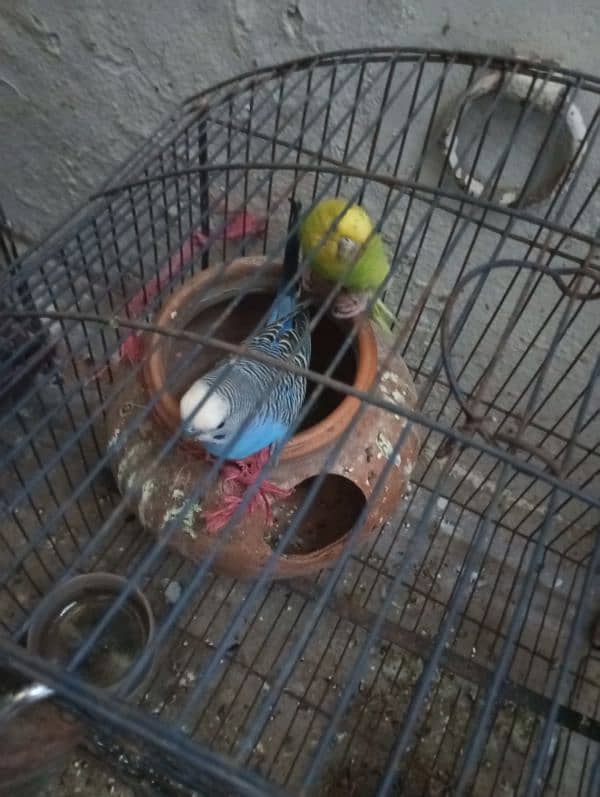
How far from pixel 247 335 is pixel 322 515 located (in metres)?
0.25

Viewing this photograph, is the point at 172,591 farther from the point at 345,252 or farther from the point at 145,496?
the point at 345,252

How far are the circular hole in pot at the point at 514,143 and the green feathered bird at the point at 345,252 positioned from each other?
0.14 metres

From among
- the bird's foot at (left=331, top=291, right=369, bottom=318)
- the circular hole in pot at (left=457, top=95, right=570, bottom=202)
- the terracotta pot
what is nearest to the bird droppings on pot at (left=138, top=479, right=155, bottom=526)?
the terracotta pot

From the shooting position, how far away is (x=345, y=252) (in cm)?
71

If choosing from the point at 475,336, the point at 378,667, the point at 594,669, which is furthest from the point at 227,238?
the point at 594,669

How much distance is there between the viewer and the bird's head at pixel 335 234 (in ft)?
2.33

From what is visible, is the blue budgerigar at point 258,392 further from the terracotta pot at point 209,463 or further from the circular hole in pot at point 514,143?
the circular hole in pot at point 514,143

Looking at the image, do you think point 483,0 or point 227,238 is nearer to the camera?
point 483,0

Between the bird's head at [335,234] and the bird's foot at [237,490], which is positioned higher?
the bird's head at [335,234]

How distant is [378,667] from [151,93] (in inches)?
34.6

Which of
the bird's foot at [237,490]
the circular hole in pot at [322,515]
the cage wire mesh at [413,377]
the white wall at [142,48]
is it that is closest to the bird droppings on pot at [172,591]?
the cage wire mesh at [413,377]

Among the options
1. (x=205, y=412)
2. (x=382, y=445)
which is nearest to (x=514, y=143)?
(x=382, y=445)

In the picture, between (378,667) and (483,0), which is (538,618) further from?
(483,0)

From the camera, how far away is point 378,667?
964 mm
